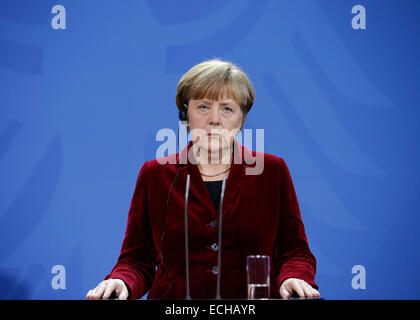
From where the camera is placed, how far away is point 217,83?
175cm

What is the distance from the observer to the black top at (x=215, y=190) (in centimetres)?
175

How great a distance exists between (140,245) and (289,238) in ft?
1.81

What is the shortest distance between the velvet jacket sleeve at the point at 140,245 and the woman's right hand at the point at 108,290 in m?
0.16

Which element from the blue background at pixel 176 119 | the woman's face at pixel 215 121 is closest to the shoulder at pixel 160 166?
the woman's face at pixel 215 121

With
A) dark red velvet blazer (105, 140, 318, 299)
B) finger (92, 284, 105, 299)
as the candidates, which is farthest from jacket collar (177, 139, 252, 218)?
finger (92, 284, 105, 299)

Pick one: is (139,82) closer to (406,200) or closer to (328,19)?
(328,19)

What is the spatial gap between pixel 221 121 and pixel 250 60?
125 centimetres

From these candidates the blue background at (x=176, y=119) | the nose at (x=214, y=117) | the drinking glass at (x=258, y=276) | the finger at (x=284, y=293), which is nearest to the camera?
the drinking glass at (x=258, y=276)

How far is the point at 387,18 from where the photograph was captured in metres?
2.98

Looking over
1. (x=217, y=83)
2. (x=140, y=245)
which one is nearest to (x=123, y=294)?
(x=140, y=245)

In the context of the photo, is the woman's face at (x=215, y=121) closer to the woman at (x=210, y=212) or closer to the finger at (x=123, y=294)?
the woman at (x=210, y=212)

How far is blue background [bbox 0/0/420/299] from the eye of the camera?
2.87 meters

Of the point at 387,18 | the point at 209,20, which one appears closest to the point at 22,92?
the point at 209,20
